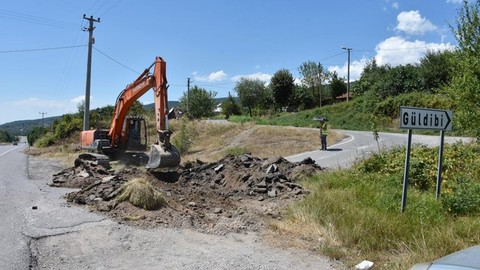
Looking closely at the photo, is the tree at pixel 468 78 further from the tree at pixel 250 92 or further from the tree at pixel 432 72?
the tree at pixel 250 92

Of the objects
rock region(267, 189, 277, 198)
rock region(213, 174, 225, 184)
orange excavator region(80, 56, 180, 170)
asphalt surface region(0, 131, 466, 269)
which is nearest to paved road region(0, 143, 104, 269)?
asphalt surface region(0, 131, 466, 269)

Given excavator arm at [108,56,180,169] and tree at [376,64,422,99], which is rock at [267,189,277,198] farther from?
tree at [376,64,422,99]

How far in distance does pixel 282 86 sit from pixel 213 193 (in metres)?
70.4

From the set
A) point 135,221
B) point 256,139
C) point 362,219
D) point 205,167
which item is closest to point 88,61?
point 256,139

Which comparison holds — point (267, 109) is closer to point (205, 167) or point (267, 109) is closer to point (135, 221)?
point (205, 167)

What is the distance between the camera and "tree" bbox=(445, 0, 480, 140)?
13469mm

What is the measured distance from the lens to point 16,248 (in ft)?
21.3

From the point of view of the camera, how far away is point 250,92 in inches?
3696

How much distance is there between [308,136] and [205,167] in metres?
17.4

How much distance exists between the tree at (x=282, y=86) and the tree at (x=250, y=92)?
10585 mm

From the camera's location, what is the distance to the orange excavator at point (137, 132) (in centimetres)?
1533

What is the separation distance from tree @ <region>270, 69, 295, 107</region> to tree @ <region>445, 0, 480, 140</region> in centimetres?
6502

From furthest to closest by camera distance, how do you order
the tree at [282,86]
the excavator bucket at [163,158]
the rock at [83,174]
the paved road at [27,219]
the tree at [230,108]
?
the tree at [230,108] → the tree at [282,86] → the excavator bucket at [163,158] → the rock at [83,174] → the paved road at [27,219]

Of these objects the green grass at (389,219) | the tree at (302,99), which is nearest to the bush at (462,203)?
the green grass at (389,219)
